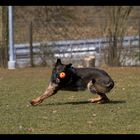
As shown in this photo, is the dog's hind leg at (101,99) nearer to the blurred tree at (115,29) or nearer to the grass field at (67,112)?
the grass field at (67,112)

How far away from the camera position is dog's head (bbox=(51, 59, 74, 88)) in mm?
9984

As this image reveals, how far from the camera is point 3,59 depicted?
20219 mm

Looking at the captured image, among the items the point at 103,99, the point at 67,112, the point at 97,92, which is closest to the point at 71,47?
the point at 103,99

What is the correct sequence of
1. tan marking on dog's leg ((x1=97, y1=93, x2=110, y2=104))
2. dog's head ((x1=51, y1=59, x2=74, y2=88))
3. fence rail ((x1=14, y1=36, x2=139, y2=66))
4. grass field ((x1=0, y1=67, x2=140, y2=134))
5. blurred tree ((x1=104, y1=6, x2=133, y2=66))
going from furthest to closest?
1. fence rail ((x1=14, y1=36, x2=139, y2=66))
2. blurred tree ((x1=104, y1=6, x2=133, y2=66))
3. tan marking on dog's leg ((x1=97, y1=93, x2=110, y2=104))
4. dog's head ((x1=51, y1=59, x2=74, y2=88))
5. grass field ((x1=0, y1=67, x2=140, y2=134))

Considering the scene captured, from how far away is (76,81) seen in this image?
33.6 feet

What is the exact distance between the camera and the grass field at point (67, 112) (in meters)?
7.70

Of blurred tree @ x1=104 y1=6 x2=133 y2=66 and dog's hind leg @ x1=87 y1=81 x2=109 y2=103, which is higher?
blurred tree @ x1=104 y1=6 x2=133 y2=66

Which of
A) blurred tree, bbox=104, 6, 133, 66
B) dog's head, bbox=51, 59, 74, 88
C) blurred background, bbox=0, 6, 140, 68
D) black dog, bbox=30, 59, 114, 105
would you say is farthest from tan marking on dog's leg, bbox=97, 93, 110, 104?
blurred tree, bbox=104, 6, 133, 66

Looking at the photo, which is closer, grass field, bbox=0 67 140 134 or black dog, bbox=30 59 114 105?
grass field, bbox=0 67 140 134

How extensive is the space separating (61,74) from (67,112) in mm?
1030

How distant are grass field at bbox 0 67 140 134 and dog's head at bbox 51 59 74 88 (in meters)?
0.43

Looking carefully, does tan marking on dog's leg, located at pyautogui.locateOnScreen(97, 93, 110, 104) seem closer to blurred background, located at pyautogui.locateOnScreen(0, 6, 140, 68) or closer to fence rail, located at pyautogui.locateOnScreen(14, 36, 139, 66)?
blurred background, located at pyautogui.locateOnScreen(0, 6, 140, 68)

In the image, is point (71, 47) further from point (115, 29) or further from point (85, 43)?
point (115, 29)

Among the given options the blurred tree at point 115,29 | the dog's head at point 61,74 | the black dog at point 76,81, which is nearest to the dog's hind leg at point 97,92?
the black dog at point 76,81
